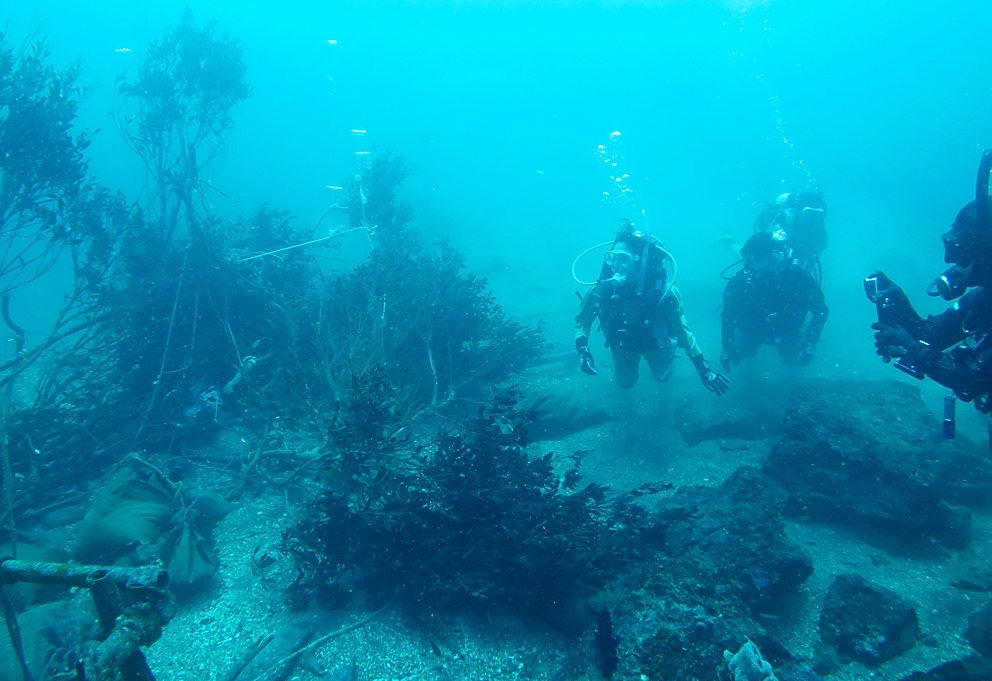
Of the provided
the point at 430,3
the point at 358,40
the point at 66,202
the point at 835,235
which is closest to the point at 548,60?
the point at 430,3

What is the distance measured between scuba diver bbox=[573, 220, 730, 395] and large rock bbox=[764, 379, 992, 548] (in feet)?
6.13

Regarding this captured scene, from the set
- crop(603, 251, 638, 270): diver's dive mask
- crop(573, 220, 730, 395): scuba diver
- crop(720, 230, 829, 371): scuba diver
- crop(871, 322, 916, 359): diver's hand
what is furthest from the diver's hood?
crop(720, 230, 829, 371): scuba diver

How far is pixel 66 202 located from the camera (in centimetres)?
846

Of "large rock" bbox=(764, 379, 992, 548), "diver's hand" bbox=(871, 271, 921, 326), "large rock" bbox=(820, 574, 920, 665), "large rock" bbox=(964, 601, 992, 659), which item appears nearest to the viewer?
"large rock" bbox=(964, 601, 992, 659)

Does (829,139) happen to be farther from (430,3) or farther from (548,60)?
(430,3)

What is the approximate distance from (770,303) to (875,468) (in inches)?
194

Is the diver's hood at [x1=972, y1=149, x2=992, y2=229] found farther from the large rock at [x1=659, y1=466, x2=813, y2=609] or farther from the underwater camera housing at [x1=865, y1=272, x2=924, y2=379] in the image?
the large rock at [x1=659, y1=466, x2=813, y2=609]

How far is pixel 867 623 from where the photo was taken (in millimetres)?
3512

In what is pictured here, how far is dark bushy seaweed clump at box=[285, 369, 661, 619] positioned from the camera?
11.7ft

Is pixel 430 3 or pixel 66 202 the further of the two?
pixel 430 3

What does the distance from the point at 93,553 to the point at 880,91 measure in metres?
149

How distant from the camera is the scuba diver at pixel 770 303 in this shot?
913 centimetres

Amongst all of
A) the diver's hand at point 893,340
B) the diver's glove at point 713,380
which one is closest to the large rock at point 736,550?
the diver's hand at point 893,340

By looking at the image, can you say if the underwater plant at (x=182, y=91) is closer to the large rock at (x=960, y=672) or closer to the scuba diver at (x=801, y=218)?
the large rock at (x=960, y=672)
